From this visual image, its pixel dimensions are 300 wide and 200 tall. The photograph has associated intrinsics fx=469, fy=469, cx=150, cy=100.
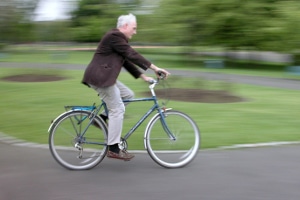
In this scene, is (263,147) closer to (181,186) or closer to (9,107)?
(181,186)

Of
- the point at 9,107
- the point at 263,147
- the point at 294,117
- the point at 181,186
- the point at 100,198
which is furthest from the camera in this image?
the point at 9,107

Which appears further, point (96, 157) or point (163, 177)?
point (96, 157)

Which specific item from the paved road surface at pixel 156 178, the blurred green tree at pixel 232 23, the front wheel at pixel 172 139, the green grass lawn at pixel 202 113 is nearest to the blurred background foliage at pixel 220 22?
the blurred green tree at pixel 232 23

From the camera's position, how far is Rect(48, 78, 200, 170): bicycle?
17.6ft

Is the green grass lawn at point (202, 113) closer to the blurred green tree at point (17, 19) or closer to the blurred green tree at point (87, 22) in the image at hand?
the blurred green tree at point (17, 19)

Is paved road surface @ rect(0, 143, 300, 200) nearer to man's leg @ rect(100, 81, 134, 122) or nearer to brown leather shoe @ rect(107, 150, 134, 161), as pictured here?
brown leather shoe @ rect(107, 150, 134, 161)

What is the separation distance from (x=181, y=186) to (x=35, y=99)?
675cm

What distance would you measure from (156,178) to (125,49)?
1445mm

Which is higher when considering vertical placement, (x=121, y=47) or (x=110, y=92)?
(x=121, y=47)

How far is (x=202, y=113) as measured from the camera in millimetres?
9031

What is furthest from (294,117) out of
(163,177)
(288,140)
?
(163,177)

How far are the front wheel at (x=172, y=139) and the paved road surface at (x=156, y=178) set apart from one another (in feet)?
0.43

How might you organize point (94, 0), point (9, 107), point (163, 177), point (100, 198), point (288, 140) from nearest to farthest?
1. point (100, 198)
2. point (163, 177)
3. point (288, 140)
4. point (9, 107)
5. point (94, 0)

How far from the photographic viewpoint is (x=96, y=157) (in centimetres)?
548
